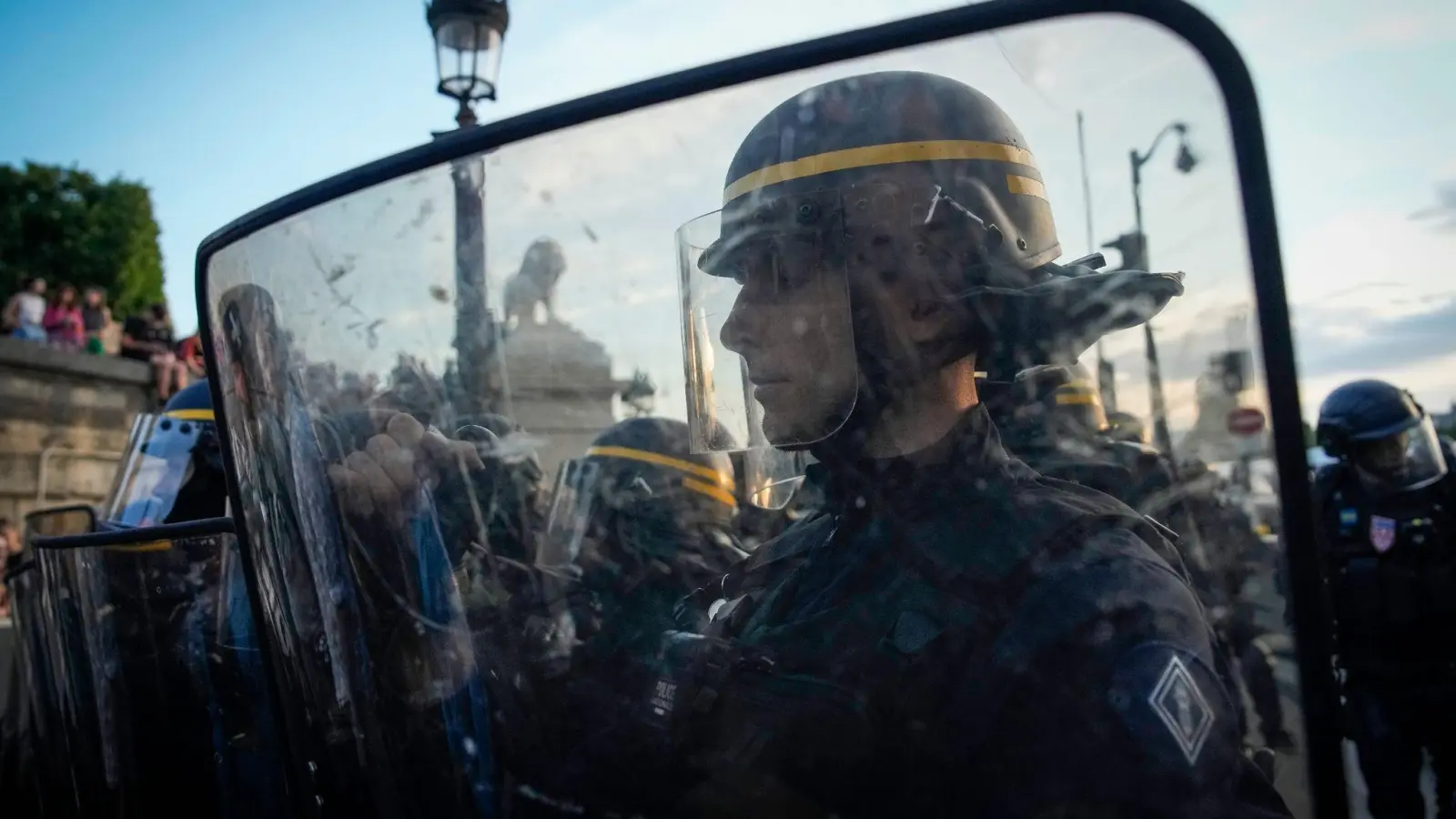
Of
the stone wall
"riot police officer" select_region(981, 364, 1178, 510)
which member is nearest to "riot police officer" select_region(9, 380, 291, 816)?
"riot police officer" select_region(981, 364, 1178, 510)

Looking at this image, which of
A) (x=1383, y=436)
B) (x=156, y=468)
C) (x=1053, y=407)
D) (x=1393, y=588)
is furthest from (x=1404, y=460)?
(x=156, y=468)

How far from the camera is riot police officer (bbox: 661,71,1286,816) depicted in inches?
30.4

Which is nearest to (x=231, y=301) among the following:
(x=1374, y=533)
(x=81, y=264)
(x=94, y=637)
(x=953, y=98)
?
(x=953, y=98)

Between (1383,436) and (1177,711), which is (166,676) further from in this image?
(1383,436)

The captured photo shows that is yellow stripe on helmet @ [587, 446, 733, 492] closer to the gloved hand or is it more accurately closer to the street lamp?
the gloved hand

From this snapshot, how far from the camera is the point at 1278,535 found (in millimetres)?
665

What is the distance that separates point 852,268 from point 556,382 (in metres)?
0.29

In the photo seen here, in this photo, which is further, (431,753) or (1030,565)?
(431,753)

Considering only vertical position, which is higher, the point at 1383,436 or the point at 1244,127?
the point at 1244,127

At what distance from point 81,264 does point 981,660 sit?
41.2 m

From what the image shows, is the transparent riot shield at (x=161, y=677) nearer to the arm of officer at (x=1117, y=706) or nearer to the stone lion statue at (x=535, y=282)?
the stone lion statue at (x=535, y=282)

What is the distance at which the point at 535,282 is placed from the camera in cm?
88

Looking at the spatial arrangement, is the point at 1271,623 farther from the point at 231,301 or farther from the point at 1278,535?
the point at 231,301

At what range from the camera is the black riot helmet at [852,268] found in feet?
2.87
